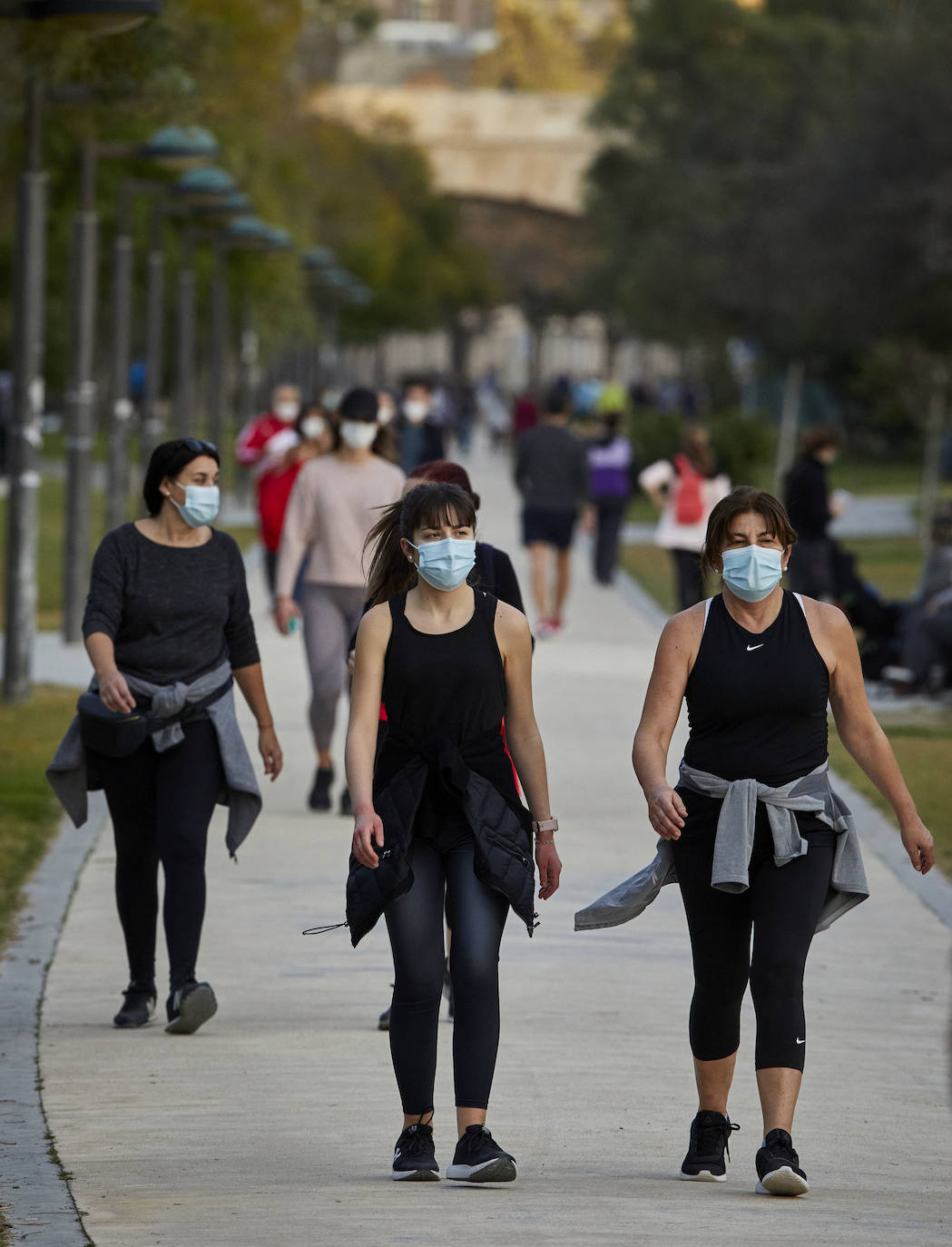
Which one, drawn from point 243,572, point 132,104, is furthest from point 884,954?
point 132,104

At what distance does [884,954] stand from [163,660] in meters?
2.83

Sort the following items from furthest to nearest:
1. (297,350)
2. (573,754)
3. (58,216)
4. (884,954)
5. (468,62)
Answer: (468,62) < (297,350) < (58,216) < (573,754) < (884,954)

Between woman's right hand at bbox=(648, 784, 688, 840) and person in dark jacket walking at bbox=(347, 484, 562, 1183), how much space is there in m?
0.31

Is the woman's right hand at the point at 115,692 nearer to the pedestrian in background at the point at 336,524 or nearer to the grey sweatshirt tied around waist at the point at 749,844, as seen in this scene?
the grey sweatshirt tied around waist at the point at 749,844

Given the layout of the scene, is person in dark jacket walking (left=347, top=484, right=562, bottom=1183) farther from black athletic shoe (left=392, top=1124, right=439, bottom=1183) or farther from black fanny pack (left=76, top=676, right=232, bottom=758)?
black fanny pack (left=76, top=676, right=232, bottom=758)

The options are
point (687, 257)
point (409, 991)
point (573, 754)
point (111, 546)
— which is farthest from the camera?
point (687, 257)

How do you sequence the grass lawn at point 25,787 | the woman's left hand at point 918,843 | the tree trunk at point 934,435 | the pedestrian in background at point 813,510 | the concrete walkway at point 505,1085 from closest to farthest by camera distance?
the concrete walkway at point 505,1085
the woman's left hand at point 918,843
the grass lawn at point 25,787
the pedestrian in background at point 813,510
the tree trunk at point 934,435

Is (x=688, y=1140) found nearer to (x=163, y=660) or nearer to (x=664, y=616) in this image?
(x=163, y=660)

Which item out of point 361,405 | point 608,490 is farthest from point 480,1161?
point 608,490

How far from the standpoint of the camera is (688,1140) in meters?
5.95

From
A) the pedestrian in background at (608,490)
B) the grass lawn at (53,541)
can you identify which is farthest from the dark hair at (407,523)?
the pedestrian in background at (608,490)

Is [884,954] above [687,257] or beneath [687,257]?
beneath

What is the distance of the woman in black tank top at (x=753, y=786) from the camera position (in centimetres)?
551

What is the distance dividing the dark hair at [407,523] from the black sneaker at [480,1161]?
128 cm
